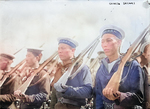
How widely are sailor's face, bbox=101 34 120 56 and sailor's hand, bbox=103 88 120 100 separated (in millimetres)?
559

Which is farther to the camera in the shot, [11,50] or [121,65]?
[11,50]

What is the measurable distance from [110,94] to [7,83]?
1.67 meters

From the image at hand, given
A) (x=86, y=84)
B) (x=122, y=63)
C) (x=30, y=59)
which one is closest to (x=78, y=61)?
(x=86, y=84)

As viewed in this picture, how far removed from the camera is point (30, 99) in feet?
11.9

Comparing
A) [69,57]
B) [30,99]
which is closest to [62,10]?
[69,57]

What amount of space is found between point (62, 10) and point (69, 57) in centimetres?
77

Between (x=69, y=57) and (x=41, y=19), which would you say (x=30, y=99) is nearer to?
(x=69, y=57)

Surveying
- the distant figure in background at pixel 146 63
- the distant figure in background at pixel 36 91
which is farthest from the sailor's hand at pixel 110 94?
the distant figure in background at pixel 36 91

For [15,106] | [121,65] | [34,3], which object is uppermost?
[34,3]

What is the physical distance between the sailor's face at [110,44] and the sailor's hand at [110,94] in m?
0.56

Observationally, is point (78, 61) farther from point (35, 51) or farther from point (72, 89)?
point (35, 51)

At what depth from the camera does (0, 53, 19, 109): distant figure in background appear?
3662 millimetres

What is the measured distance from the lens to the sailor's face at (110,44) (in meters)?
3.53

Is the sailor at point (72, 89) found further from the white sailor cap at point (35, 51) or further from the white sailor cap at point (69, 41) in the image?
the white sailor cap at point (35, 51)
